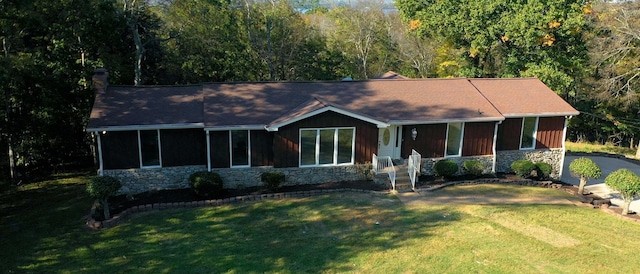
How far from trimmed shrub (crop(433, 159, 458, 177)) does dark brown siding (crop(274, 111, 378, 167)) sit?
10.5 ft

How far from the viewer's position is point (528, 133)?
20594 millimetres

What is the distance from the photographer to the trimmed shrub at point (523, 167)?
19531 mm

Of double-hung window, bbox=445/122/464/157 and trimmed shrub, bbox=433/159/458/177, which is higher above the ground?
double-hung window, bbox=445/122/464/157

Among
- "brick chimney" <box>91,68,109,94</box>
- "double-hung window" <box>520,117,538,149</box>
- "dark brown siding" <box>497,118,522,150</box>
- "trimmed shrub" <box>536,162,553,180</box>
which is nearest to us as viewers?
"brick chimney" <box>91,68,109,94</box>

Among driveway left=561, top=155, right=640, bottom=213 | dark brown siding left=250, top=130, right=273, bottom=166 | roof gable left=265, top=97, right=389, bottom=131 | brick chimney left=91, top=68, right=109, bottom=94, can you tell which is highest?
brick chimney left=91, top=68, right=109, bottom=94

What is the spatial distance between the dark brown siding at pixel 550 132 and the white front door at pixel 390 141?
6.89m

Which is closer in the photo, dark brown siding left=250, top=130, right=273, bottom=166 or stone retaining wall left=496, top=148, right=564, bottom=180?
dark brown siding left=250, top=130, right=273, bottom=166

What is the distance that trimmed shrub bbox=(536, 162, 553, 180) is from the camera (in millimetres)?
19953

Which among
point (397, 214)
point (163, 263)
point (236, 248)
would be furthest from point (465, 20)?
point (163, 263)

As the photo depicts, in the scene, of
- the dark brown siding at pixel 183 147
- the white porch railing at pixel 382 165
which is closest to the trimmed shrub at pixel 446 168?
the white porch railing at pixel 382 165

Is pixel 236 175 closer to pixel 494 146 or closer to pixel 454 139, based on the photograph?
pixel 454 139

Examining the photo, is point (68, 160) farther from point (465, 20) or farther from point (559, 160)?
point (559, 160)

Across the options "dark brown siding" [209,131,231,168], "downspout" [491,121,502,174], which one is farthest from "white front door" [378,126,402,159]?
"dark brown siding" [209,131,231,168]

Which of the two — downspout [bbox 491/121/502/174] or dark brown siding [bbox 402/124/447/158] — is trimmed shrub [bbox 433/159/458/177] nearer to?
dark brown siding [bbox 402/124/447/158]
